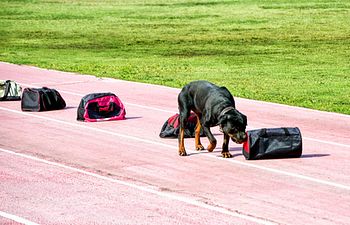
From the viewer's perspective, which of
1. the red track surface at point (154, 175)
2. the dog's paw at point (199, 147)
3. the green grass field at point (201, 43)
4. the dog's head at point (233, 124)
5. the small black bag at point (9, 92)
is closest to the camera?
the red track surface at point (154, 175)

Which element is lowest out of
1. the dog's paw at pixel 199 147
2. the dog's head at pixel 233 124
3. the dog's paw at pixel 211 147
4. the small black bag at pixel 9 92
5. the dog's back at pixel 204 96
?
the small black bag at pixel 9 92

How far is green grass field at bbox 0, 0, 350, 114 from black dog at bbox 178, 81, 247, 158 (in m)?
6.96

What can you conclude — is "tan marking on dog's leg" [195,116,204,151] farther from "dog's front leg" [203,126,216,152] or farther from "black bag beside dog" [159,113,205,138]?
"black bag beside dog" [159,113,205,138]

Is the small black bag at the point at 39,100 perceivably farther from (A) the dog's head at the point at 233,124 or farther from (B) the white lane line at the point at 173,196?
(A) the dog's head at the point at 233,124

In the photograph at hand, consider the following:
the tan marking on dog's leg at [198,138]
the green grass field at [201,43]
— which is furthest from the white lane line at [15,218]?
the green grass field at [201,43]

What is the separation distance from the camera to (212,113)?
57.5 feet

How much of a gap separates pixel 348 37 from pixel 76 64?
1644 cm

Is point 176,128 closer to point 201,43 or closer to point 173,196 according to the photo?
point 173,196

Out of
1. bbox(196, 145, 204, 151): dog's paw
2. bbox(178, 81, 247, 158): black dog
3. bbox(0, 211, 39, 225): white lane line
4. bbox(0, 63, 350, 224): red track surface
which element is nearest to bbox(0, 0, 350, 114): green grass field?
bbox(0, 63, 350, 224): red track surface

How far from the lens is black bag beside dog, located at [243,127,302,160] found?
17812 mm

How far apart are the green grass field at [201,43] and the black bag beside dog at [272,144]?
259 inches

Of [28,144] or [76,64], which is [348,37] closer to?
[76,64]

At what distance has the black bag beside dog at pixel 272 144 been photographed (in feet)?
58.4

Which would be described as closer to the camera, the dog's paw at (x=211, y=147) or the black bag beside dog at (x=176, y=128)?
the dog's paw at (x=211, y=147)
